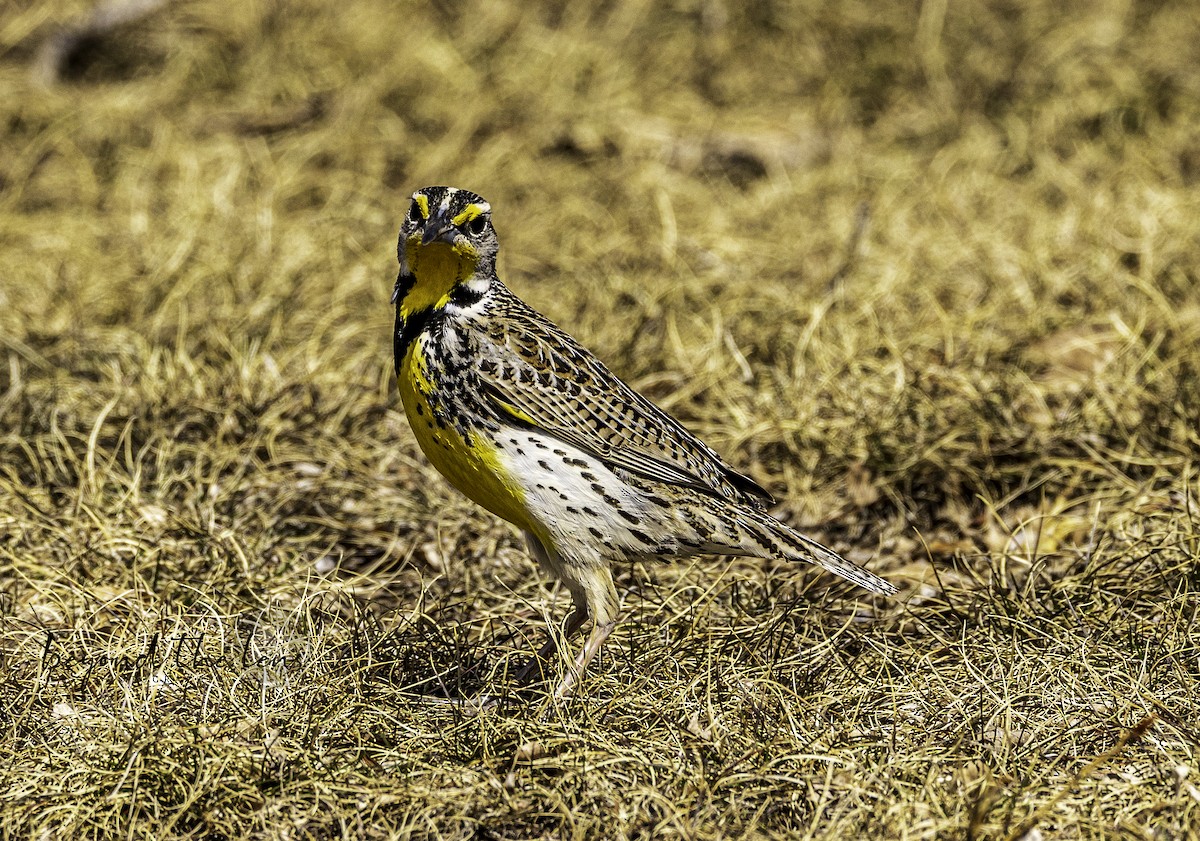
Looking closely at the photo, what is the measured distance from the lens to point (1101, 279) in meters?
7.23

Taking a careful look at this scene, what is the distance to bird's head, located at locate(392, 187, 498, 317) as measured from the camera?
4.37m

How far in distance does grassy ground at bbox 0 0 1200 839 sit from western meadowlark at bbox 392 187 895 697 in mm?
323

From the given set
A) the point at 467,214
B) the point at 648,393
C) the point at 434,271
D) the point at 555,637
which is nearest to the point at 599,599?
the point at 555,637

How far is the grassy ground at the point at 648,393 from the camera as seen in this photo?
3.74 meters

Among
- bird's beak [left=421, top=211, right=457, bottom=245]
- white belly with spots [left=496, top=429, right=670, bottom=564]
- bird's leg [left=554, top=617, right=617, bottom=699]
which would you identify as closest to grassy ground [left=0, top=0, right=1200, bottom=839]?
bird's leg [left=554, top=617, right=617, bottom=699]

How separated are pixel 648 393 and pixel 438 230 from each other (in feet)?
7.63

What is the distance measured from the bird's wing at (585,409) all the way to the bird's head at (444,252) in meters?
0.18

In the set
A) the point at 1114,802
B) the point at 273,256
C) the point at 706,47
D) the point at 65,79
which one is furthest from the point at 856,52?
the point at 1114,802

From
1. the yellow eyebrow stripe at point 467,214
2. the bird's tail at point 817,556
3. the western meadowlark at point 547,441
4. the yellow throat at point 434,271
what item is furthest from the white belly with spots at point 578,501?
the yellow eyebrow stripe at point 467,214

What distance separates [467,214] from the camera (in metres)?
4.41

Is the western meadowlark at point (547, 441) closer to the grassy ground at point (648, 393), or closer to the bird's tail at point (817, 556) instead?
the bird's tail at point (817, 556)

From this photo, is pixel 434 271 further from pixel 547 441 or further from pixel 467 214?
pixel 547 441

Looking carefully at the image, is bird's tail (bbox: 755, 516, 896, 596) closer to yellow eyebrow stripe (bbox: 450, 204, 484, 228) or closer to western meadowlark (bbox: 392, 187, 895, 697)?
western meadowlark (bbox: 392, 187, 895, 697)

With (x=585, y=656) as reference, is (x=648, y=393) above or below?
below
